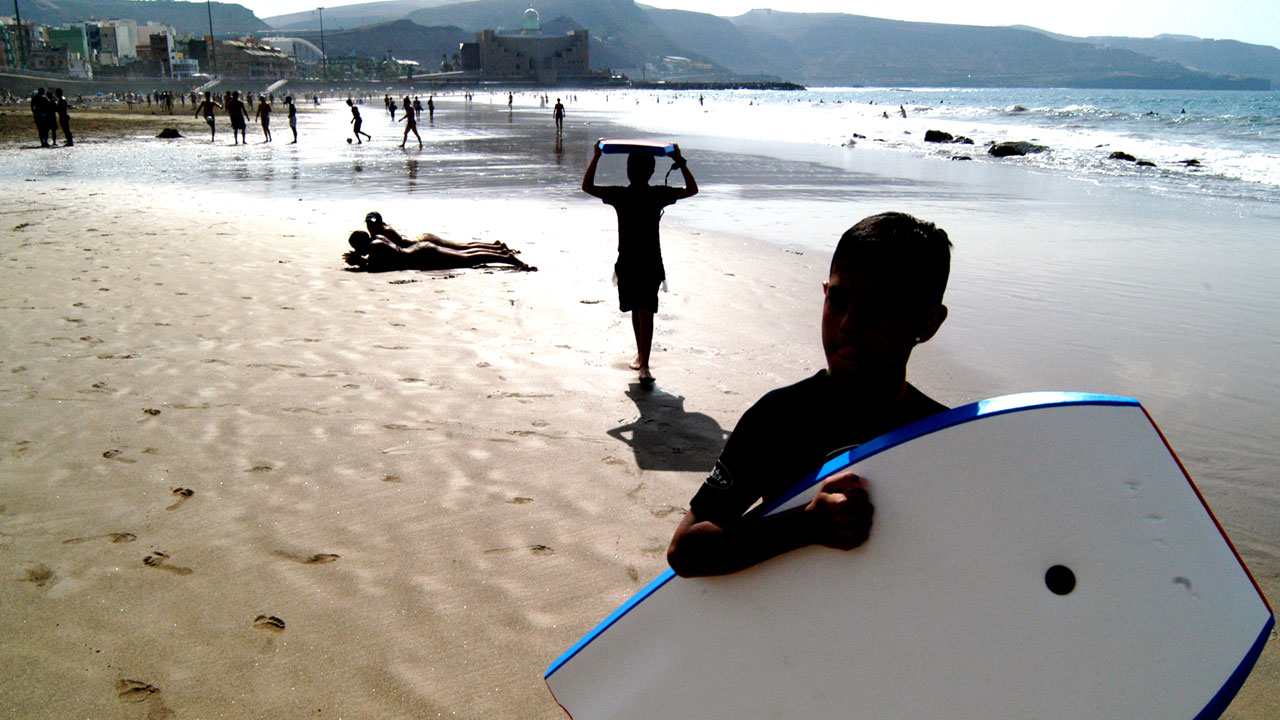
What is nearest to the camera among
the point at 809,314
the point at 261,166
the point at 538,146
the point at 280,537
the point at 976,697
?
the point at 976,697

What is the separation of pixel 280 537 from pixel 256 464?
2.39ft

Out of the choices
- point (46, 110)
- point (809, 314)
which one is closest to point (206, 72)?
point (46, 110)

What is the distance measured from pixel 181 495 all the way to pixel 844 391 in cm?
299

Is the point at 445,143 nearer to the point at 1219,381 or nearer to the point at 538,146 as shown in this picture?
the point at 538,146

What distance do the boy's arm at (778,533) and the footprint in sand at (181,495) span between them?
2725 millimetres

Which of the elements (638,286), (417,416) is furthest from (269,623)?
(638,286)

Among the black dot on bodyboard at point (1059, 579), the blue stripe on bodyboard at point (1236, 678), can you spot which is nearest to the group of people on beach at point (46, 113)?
the black dot on bodyboard at point (1059, 579)

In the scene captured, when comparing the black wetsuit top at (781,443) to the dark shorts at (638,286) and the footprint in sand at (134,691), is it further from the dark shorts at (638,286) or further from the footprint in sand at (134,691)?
the dark shorts at (638,286)

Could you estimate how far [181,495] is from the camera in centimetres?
333

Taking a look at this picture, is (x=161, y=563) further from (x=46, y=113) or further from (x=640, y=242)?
(x=46, y=113)

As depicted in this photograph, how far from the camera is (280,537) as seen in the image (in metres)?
3.05

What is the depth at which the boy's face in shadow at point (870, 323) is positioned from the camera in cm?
133

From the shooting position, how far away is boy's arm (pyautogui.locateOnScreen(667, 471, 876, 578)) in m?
1.13

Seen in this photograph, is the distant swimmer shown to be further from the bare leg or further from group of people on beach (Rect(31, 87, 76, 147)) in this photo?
group of people on beach (Rect(31, 87, 76, 147))
